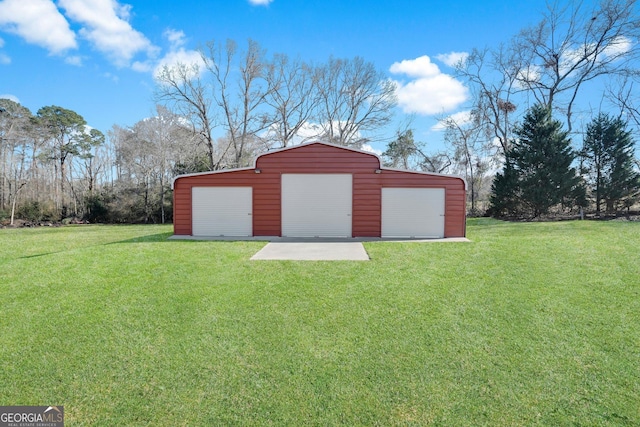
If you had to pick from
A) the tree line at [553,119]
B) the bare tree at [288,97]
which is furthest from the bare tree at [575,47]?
the bare tree at [288,97]

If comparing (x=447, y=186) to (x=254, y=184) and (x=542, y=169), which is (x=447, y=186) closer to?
(x=254, y=184)

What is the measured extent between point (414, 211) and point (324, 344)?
760 centimetres

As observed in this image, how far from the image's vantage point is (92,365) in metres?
2.79

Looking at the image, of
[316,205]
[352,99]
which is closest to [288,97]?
[352,99]

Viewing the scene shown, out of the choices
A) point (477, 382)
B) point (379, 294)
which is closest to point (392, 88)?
point (379, 294)

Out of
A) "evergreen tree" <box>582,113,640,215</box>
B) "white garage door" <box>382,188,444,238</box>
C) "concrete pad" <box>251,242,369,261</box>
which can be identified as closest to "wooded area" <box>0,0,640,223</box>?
"evergreen tree" <box>582,113,640,215</box>

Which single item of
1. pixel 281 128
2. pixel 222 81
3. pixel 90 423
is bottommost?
pixel 90 423

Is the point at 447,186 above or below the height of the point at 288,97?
below

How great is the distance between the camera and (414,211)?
33.0ft

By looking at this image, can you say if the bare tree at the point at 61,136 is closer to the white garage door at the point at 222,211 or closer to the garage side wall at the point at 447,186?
the white garage door at the point at 222,211

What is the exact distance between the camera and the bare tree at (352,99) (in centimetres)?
2355

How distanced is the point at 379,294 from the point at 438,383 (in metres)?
1.85

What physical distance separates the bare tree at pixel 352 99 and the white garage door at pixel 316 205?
13.9 metres

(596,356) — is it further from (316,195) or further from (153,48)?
(153,48)
